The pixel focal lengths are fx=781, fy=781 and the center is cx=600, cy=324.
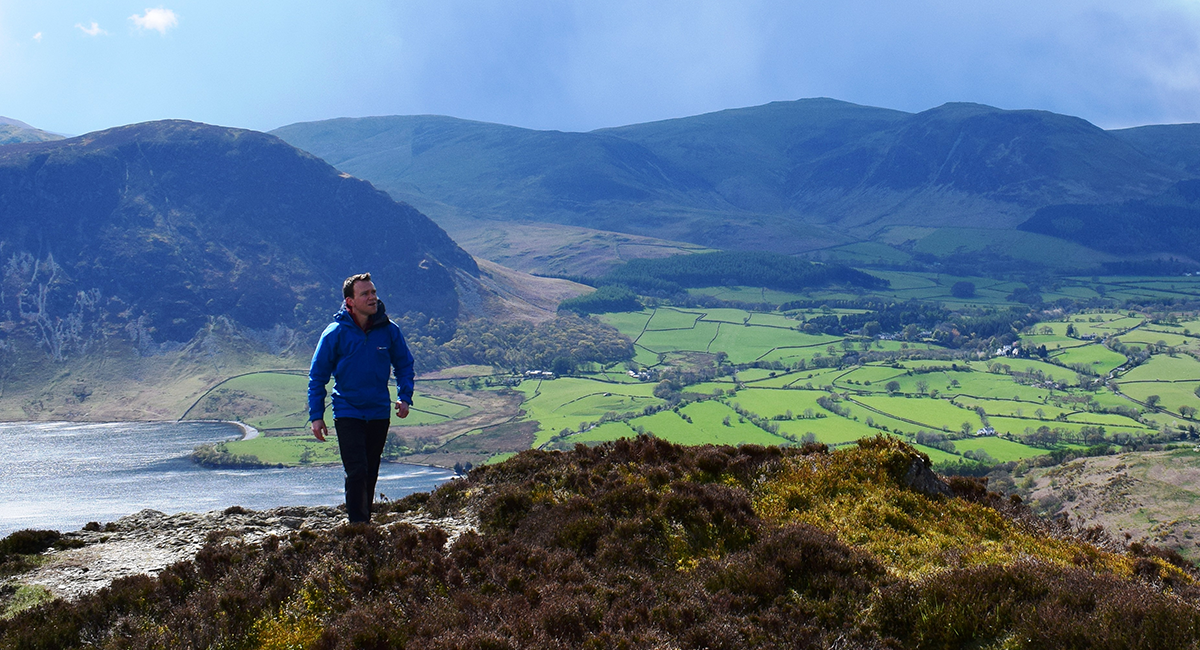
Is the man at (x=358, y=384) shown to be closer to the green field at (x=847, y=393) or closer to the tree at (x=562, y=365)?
the green field at (x=847, y=393)

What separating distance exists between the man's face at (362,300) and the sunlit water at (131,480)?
5783 cm

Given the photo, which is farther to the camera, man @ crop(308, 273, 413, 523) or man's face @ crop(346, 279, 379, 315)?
man's face @ crop(346, 279, 379, 315)

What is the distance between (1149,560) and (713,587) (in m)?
6.84

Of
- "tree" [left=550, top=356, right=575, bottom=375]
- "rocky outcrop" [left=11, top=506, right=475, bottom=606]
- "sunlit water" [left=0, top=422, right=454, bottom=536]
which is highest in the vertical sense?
"rocky outcrop" [left=11, top=506, right=475, bottom=606]

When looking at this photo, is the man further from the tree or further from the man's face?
the tree

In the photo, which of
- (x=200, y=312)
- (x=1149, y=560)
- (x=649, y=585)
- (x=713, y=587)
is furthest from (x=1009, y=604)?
(x=200, y=312)

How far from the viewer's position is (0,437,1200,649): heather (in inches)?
323

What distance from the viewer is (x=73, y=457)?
333ft

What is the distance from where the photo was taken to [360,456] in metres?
12.4

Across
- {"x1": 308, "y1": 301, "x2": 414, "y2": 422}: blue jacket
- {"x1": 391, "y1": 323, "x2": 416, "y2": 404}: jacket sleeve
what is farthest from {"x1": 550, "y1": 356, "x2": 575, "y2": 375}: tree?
{"x1": 308, "y1": 301, "x2": 414, "y2": 422}: blue jacket

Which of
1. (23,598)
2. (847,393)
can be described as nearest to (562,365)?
(847,393)

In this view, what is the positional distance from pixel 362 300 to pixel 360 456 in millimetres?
2490

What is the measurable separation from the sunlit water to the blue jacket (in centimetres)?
5757

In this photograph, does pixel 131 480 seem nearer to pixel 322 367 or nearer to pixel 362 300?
pixel 322 367
